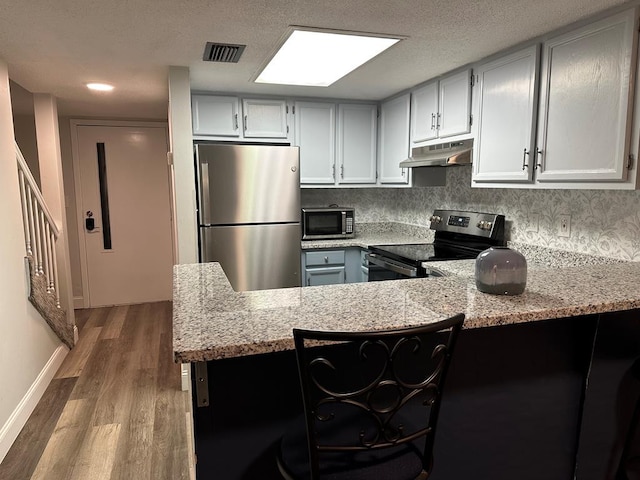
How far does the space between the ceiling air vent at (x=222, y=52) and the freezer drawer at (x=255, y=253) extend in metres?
1.11

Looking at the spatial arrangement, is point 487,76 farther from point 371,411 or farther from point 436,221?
point 371,411

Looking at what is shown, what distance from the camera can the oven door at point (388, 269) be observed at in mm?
2883

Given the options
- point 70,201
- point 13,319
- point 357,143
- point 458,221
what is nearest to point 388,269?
point 458,221

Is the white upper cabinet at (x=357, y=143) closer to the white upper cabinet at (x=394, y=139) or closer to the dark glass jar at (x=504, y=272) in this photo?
the white upper cabinet at (x=394, y=139)

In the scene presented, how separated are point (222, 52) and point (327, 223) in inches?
68.3

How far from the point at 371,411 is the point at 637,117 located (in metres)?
1.71

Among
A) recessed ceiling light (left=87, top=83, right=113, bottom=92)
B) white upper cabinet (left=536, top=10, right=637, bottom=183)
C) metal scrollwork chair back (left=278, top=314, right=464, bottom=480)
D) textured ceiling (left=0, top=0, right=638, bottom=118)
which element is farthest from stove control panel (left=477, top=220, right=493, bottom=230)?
recessed ceiling light (left=87, top=83, right=113, bottom=92)

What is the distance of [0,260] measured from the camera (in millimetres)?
2445

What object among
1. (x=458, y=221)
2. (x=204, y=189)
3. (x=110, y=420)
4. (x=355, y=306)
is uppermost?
(x=204, y=189)

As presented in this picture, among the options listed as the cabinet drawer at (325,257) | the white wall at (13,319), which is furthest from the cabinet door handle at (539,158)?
the white wall at (13,319)

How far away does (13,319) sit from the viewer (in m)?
2.58

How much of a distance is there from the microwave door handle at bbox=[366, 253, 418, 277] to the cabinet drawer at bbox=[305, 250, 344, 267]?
0.27 metres

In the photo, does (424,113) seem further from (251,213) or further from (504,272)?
(504,272)

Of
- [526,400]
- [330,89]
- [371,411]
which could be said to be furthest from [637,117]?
[330,89]
